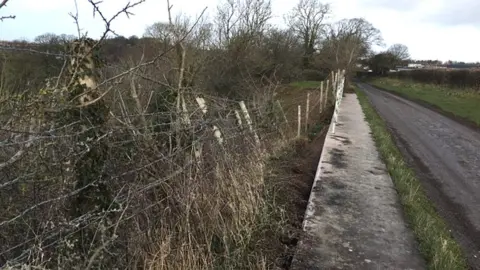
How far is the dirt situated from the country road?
6.78 ft

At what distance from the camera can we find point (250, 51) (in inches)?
1284

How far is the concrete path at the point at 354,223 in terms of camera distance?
4.39 m

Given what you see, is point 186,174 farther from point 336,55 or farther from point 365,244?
point 336,55

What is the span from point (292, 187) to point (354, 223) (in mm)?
1535

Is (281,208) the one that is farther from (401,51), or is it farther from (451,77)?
(401,51)

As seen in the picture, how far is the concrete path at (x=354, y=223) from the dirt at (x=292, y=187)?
0.13 meters

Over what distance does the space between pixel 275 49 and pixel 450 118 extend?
22778mm

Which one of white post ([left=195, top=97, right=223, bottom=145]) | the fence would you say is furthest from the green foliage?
the fence

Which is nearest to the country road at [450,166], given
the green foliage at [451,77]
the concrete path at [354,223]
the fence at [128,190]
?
the concrete path at [354,223]

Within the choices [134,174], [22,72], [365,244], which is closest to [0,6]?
[134,174]

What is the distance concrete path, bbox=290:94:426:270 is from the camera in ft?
14.4

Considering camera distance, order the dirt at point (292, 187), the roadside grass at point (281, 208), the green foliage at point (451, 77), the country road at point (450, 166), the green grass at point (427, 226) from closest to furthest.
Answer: the roadside grass at point (281, 208) → the green grass at point (427, 226) → the dirt at point (292, 187) → the country road at point (450, 166) → the green foliage at point (451, 77)

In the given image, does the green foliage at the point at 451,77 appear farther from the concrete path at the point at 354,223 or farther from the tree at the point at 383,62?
the concrete path at the point at 354,223

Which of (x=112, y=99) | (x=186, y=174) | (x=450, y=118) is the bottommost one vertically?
(x=450, y=118)
